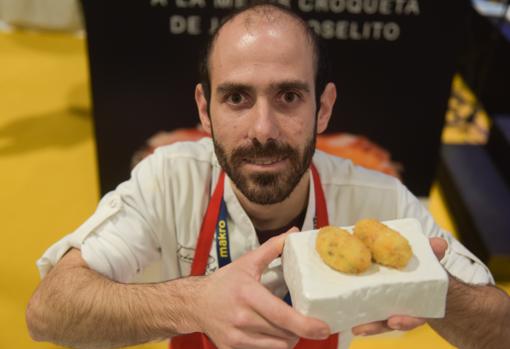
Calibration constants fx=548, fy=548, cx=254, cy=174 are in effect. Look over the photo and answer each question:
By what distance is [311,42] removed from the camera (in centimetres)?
92

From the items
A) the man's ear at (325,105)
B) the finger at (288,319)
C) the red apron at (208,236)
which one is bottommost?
the red apron at (208,236)

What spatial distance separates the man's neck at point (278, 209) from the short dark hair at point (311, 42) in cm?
20

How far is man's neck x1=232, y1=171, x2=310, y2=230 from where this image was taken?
1.10 meters

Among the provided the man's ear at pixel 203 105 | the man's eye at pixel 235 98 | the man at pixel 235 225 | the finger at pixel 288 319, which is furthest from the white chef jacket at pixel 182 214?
the finger at pixel 288 319

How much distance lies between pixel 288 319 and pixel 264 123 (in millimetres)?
302

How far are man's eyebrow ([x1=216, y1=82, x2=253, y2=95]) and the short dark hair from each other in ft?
0.22

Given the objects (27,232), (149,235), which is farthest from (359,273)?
(27,232)

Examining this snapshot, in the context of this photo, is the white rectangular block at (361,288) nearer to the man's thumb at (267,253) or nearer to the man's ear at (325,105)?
the man's thumb at (267,253)

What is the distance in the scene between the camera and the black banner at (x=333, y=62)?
180 centimetres

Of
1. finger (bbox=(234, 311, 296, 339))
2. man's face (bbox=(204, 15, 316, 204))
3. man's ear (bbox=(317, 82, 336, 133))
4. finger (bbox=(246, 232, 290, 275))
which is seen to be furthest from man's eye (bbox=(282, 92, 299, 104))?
finger (bbox=(234, 311, 296, 339))

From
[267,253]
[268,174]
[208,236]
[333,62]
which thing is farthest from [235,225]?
[333,62]

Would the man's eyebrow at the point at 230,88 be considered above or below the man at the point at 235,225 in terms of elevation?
above

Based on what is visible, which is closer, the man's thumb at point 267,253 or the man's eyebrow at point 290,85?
the man's thumb at point 267,253

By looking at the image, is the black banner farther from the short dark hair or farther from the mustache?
the mustache
